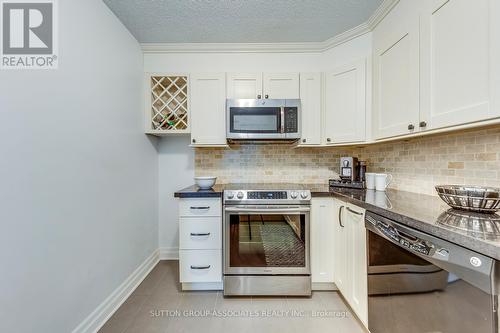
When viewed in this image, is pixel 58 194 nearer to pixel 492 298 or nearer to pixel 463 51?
pixel 492 298

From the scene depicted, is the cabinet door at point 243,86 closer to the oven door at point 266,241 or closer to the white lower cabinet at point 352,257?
the oven door at point 266,241

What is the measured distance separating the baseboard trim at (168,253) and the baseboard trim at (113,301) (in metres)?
0.22

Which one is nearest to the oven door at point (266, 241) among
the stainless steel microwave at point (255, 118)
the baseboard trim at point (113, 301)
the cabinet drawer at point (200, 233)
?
the cabinet drawer at point (200, 233)

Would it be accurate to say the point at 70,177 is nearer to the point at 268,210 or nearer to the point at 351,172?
the point at 268,210

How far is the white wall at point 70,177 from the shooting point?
3.38 feet

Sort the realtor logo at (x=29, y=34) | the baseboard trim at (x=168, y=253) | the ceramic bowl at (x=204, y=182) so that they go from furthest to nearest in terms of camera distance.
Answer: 1. the baseboard trim at (x=168, y=253)
2. the ceramic bowl at (x=204, y=182)
3. the realtor logo at (x=29, y=34)

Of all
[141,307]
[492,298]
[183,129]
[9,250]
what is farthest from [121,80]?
[492,298]

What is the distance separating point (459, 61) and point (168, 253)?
303 cm

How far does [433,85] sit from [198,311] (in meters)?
2.26

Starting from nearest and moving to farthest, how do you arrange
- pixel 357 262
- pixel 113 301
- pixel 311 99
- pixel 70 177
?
1. pixel 70 177
2. pixel 357 262
3. pixel 113 301
4. pixel 311 99

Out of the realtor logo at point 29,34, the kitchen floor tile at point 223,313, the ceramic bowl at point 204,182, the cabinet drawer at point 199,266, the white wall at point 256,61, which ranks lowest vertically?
the kitchen floor tile at point 223,313

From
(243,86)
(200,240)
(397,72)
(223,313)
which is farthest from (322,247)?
(243,86)

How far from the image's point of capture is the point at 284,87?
229 centimetres

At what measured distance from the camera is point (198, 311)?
1758 mm
